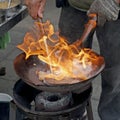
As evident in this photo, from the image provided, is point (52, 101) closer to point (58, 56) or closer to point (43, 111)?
point (43, 111)

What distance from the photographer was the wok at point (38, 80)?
1.81m

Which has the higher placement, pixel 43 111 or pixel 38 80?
pixel 38 80

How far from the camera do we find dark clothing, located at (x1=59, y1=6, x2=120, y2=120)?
232cm

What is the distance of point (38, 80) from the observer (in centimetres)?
188

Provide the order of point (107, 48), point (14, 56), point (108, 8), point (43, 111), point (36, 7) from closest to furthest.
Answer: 1. point (108, 8)
2. point (43, 111)
3. point (36, 7)
4. point (107, 48)
5. point (14, 56)

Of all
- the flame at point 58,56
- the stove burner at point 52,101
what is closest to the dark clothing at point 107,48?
the flame at point 58,56

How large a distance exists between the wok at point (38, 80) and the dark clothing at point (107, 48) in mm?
345

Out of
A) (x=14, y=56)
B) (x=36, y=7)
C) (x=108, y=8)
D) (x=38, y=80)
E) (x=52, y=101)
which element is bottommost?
(x=14, y=56)

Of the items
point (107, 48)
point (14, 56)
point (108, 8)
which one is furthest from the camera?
point (14, 56)

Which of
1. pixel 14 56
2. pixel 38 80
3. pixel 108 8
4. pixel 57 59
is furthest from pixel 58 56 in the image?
pixel 14 56

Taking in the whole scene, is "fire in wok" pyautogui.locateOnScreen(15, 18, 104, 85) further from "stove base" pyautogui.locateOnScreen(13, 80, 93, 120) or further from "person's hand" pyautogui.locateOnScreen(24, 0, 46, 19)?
"stove base" pyautogui.locateOnScreen(13, 80, 93, 120)

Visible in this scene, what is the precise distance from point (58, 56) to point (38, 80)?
218 millimetres

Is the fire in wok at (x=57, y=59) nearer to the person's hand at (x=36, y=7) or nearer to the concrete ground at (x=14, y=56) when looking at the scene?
the person's hand at (x=36, y=7)

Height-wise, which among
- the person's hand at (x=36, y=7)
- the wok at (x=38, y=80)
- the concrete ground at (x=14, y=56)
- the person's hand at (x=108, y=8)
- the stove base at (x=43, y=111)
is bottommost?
the concrete ground at (x=14, y=56)
